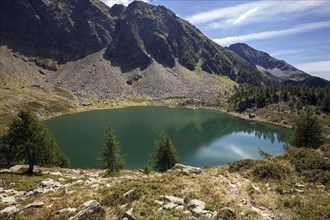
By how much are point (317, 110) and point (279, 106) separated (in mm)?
26520

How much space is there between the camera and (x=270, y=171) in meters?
28.3

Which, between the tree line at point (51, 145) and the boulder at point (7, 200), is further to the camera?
the tree line at point (51, 145)

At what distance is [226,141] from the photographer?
392 ft

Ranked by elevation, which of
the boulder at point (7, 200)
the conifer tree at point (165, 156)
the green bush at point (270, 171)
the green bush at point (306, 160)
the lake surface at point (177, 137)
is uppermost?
the green bush at point (306, 160)

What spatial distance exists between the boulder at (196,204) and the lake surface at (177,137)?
56003 mm

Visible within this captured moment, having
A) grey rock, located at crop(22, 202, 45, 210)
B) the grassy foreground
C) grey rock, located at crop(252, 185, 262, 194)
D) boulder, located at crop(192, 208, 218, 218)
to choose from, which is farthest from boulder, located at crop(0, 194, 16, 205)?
grey rock, located at crop(252, 185, 262, 194)

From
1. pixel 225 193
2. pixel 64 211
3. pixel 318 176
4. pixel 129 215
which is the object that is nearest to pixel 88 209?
pixel 64 211

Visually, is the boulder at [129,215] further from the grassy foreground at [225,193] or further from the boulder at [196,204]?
the boulder at [196,204]

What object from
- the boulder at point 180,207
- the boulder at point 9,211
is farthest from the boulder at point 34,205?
the boulder at point 180,207

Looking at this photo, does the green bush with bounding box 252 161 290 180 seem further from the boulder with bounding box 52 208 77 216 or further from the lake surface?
the lake surface

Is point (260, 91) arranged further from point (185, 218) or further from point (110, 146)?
point (185, 218)

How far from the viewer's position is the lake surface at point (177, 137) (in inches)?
3484

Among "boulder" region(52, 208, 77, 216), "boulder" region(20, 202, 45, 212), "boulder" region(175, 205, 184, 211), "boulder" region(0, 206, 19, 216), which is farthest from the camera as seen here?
"boulder" region(20, 202, 45, 212)

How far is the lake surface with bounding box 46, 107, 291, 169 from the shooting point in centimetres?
8850
